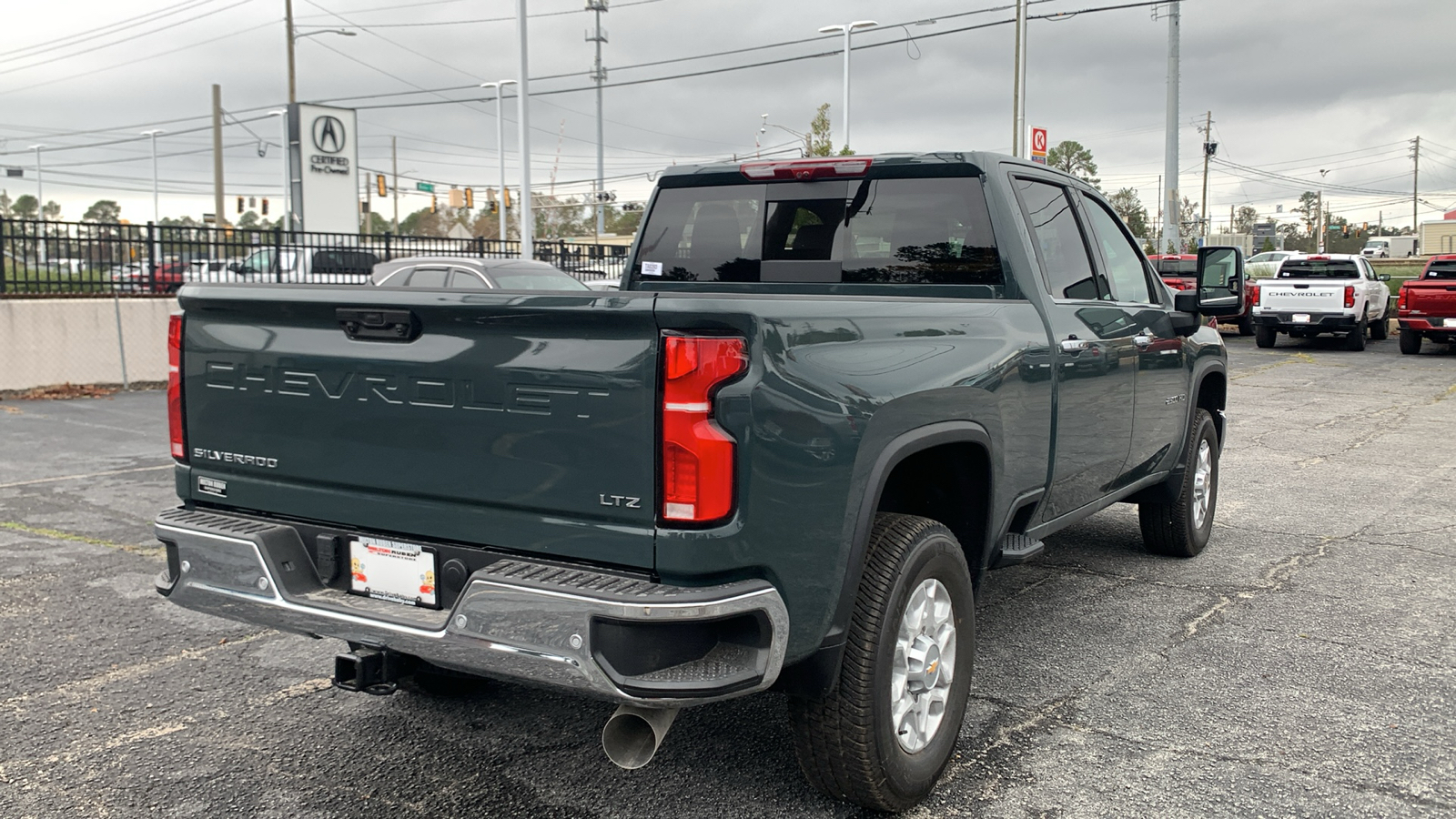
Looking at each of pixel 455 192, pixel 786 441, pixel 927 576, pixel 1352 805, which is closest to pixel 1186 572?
pixel 1352 805

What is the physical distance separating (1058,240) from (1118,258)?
81 centimetres

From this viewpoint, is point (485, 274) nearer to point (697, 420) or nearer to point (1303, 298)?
point (697, 420)

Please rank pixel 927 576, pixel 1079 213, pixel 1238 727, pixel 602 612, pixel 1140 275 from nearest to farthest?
pixel 602 612 → pixel 927 576 → pixel 1238 727 → pixel 1079 213 → pixel 1140 275

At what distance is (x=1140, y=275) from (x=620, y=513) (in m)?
3.74

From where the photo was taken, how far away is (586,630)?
2605mm

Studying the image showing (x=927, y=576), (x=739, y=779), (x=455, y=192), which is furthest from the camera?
(x=455, y=192)

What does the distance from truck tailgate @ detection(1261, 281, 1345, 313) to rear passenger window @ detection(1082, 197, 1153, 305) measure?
19.1 m

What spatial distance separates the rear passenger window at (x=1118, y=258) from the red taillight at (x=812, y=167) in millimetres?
1301

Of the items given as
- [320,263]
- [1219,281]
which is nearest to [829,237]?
[1219,281]

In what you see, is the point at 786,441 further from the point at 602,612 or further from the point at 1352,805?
the point at 1352,805

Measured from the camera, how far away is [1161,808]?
3.32 m

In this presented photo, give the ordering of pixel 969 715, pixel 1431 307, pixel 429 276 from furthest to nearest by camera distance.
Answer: pixel 1431 307
pixel 429 276
pixel 969 715

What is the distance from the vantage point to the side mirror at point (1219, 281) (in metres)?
5.52

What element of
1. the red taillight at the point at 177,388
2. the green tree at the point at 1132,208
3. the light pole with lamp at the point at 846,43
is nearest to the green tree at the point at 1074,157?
the green tree at the point at 1132,208
